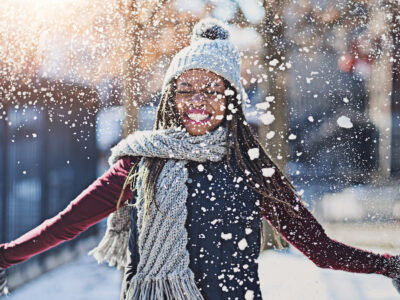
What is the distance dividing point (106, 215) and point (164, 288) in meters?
0.31

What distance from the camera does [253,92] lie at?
4.55m

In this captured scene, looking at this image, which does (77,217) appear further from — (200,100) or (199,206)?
(200,100)

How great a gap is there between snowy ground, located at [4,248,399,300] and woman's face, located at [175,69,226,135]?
89.9 inches

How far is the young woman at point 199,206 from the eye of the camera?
1.34 metres

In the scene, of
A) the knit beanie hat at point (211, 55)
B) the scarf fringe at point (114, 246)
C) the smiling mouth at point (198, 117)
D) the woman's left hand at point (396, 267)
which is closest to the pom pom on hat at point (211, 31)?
the knit beanie hat at point (211, 55)

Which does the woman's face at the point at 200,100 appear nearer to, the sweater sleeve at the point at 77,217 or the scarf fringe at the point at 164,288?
the sweater sleeve at the point at 77,217

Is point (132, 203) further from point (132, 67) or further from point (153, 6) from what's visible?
point (153, 6)

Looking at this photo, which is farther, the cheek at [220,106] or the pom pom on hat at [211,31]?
the pom pom on hat at [211,31]

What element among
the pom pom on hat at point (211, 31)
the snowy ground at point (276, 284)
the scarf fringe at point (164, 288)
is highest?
the pom pom on hat at point (211, 31)

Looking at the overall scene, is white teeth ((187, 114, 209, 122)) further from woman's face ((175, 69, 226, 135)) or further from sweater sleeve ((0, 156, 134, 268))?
sweater sleeve ((0, 156, 134, 268))

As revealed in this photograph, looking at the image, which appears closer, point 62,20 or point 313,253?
point 313,253

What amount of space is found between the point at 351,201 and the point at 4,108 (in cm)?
598

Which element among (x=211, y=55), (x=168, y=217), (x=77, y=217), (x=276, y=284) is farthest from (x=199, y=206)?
(x=276, y=284)

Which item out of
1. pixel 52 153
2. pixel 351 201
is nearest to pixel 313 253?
pixel 52 153
